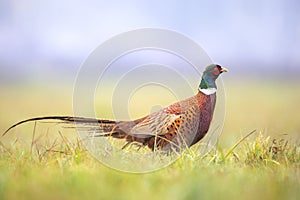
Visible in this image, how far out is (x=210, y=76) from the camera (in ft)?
18.1

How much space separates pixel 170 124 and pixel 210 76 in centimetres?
81

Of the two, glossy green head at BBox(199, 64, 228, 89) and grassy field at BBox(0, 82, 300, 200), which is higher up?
glossy green head at BBox(199, 64, 228, 89)

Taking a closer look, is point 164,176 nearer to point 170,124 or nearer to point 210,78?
point 170,124

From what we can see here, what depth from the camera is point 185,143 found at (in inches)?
188

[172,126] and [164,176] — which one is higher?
[172,126]

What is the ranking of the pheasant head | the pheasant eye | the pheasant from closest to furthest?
the pheasant
the pheasant head
the pheasant eye

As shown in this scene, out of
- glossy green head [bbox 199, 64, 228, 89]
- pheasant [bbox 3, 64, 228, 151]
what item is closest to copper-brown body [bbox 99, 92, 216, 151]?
pheasant [bbox 3, 64, 228, 151]

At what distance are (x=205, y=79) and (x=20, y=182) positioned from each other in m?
2.63

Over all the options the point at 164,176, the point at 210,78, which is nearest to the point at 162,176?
the point at 164,176

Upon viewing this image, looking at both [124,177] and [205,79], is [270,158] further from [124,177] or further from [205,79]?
[124,177]

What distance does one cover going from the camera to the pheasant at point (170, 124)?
16.8ft

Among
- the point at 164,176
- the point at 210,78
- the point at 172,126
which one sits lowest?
the point at 164,176

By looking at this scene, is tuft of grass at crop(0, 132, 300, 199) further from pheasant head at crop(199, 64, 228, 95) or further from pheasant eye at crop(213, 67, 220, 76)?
pheasant eye at crop(213, 67, 220, 76)

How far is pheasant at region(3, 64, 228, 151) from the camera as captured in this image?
5.11 metres
